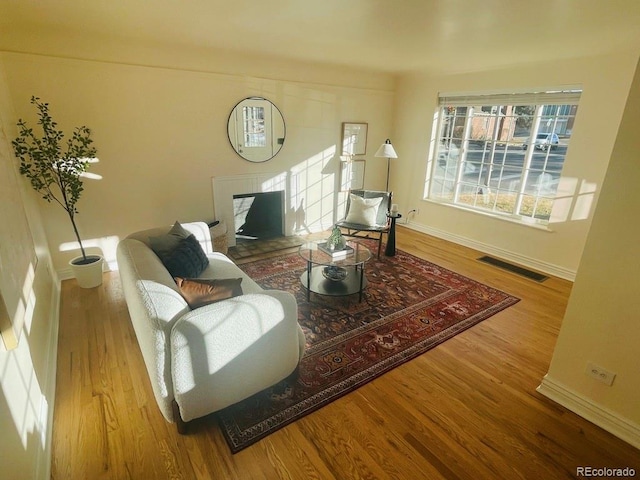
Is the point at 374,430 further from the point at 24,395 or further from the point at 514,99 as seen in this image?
the point at 514,99

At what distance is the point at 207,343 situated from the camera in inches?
66.8

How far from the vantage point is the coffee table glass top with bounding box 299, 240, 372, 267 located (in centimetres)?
315

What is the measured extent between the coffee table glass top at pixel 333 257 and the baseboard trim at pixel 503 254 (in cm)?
228

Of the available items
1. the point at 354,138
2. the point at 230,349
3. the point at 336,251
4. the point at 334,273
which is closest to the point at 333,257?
the point at 336,251

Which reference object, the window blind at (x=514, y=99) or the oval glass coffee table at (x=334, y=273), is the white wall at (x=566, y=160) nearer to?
the window blind at (x=514, y=99)

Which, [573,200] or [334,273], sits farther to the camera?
[573,200]

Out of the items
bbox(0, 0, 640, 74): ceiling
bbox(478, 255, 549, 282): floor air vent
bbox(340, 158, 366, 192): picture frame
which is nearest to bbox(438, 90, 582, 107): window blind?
bbox(0, 0, 640, 74): ceiling

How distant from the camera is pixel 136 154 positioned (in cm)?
367

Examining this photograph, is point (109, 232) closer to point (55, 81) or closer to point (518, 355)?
point (55, 81)

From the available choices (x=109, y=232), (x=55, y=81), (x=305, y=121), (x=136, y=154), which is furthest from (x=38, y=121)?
(x=305, y=121)

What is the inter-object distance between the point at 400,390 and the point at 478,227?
3375mm

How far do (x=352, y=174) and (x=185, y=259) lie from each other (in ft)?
12.2

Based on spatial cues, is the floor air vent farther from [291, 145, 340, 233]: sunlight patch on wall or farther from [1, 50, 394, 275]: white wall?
[1, 50, 394, 275]: white wall

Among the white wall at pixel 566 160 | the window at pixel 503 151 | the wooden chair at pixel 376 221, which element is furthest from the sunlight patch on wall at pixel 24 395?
the window at pixel 503 151
